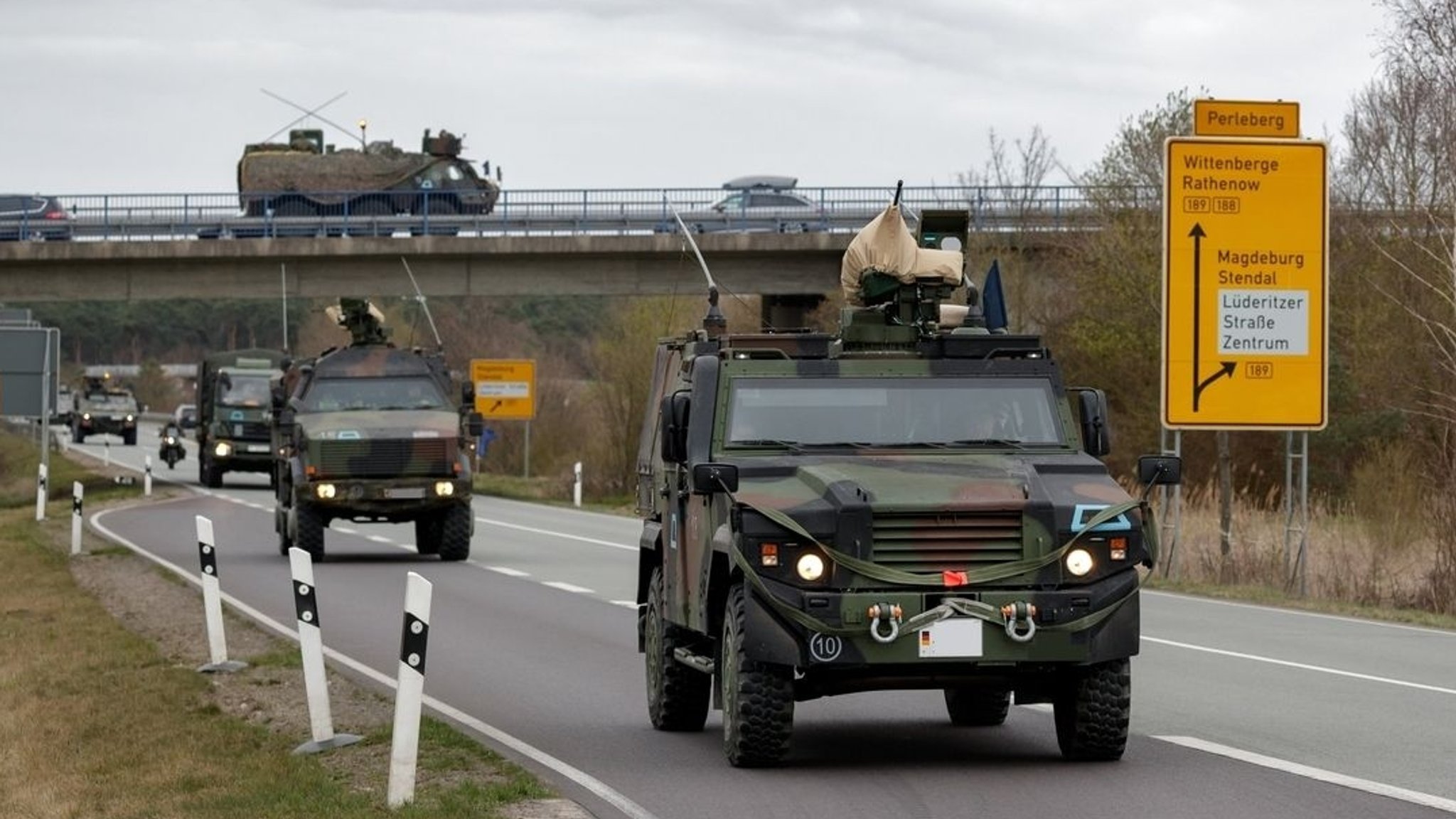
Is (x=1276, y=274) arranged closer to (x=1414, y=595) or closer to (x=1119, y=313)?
(x=1414, y=595)

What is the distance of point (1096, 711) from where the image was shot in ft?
35.9

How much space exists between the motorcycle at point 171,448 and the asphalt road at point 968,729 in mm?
47532

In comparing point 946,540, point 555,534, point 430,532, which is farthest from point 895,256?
point 555,534

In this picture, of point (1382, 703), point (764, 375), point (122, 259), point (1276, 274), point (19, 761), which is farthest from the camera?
point (122, 259)

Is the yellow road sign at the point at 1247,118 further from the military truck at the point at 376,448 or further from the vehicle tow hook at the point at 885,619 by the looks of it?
the vehicle tow hook at the point at 885,619

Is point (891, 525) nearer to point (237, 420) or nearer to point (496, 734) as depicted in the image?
point (496, 734)

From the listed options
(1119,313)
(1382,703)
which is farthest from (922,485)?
(1119,313)

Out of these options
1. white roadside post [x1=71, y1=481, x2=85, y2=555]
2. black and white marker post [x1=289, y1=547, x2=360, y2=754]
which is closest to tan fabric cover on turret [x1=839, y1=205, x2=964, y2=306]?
black and white marker post [x1=289, y1=547, x2=360, y2=754]

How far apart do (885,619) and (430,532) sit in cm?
2071

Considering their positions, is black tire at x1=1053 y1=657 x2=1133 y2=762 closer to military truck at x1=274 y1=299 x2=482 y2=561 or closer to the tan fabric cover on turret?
the tan fabric cover on turret

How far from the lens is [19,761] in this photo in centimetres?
1266

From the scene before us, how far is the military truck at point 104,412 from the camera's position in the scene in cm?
10544

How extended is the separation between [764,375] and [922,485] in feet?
4.47

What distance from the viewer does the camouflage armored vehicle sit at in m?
58.1
